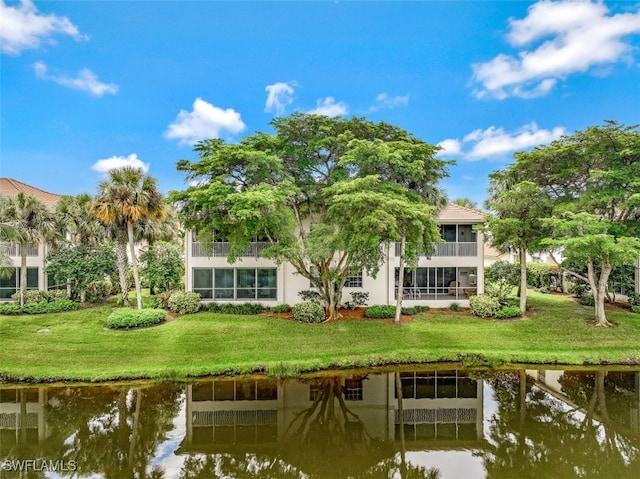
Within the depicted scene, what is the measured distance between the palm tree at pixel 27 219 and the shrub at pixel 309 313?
14664 millimetres

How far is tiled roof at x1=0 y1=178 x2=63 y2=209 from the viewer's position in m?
22.4

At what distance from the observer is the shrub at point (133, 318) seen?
1592 centimetres

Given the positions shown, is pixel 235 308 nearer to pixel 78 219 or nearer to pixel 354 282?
pixel 354 282

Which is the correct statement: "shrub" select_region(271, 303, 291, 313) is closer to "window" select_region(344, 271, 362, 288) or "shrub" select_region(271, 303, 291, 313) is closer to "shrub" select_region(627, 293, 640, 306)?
"window" select_region(344, 271, 362, 288)

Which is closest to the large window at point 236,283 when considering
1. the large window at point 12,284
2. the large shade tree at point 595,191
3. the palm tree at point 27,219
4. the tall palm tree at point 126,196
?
the tall palm tree at point 126,196

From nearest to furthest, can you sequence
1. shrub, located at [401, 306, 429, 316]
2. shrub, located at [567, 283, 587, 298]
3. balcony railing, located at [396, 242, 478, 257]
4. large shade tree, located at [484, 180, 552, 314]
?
large shade tree, located at [484, 180, 552, 314], shrub, located at [401, 306, 429, 316], balcony railing, located at [396, 242, 478, 257], shrub, located at [567, 283, 587, 298]

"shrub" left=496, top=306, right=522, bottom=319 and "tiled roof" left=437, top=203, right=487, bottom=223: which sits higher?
"tiled roof" left=437, top=203, right=487, bottom=223

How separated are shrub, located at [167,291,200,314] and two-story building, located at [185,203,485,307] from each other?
49.1 inches

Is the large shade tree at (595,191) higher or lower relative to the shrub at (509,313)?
higher

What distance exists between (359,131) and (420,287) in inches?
390

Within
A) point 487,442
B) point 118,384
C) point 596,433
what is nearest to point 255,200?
point 118,384

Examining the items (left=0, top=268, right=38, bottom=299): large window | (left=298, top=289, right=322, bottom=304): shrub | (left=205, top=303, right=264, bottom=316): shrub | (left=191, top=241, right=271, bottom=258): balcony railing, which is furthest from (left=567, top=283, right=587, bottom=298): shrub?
(left=0, top=268, right=38, bottom=299): large window

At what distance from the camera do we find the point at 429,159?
1697 centimetres

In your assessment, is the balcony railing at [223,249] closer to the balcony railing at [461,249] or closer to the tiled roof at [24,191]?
the tiled roof at [24,191]
